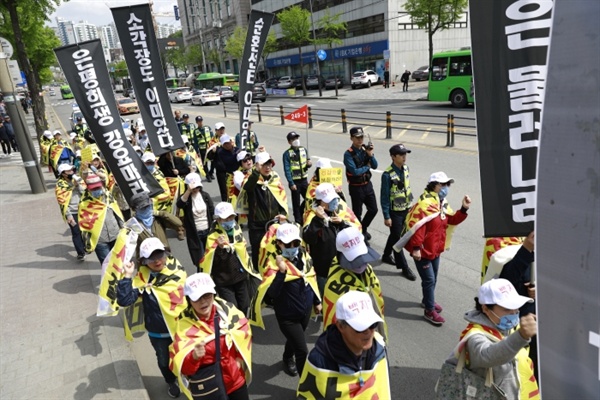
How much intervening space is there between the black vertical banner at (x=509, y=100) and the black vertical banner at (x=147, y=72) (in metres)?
5.43

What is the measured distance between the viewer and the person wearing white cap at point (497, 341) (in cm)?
251

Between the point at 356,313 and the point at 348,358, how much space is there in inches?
12.2

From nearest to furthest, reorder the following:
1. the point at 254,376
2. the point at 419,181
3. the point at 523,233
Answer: the point at 523,233
the point at 254,376
the point at 419,181

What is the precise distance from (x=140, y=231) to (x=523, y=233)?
376 centimetres

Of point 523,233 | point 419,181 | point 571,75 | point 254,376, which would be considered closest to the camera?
point 571,75

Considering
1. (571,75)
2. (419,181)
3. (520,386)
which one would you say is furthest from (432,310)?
(419,181)

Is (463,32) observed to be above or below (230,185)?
above

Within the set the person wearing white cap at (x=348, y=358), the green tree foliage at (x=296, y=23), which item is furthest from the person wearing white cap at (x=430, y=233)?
the green tree foliage at (x=296, y=23)

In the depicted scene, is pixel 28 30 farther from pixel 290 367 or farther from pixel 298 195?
pixel 290 367

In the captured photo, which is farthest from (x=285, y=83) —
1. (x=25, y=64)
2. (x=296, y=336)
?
(x=296, y=336)

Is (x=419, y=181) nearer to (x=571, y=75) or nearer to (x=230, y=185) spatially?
(x=230, y=185)

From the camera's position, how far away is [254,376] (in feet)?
14.5

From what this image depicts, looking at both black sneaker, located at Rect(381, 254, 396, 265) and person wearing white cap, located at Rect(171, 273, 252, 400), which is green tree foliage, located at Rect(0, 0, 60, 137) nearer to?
black sneaker, located at Rect(381, 254, 396, 265)

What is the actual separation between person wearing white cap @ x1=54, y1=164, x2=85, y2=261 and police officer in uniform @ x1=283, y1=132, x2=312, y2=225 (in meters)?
3.53
